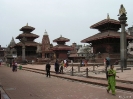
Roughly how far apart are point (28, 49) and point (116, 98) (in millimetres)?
62865

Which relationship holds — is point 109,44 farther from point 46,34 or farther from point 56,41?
point 46,34

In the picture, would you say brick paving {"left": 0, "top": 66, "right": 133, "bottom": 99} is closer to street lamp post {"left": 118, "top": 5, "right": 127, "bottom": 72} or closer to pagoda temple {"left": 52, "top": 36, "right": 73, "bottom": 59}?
street lamp post {"left": 118, "top": 5, "right": 127, "bottom": 72}

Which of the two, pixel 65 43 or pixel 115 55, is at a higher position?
pixel 65 43

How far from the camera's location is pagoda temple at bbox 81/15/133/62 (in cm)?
3572

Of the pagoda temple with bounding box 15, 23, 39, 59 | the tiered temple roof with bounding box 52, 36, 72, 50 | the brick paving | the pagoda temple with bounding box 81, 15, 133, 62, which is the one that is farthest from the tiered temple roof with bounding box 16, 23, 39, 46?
the brick paving

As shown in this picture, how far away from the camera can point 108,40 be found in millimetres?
36781

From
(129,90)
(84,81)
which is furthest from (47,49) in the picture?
(129,90)

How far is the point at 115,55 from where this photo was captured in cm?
3562

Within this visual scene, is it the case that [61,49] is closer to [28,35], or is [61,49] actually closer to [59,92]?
[28,35]

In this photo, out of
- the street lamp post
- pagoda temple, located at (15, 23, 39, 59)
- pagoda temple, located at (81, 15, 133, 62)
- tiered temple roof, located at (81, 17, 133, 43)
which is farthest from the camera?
pagoda temple, located at (15, 23, 39, 59)

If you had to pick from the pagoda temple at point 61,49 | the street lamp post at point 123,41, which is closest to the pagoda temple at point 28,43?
the pagoda temple at point 61,49

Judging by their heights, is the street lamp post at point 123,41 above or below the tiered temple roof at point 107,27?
below

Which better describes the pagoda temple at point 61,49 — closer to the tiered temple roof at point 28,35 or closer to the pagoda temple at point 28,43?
the pagoda temple at point 28,43

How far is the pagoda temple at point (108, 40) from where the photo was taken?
3572cm
